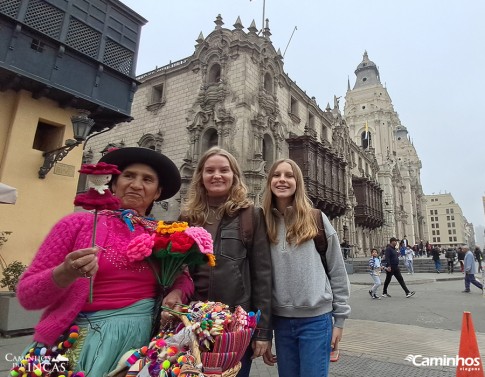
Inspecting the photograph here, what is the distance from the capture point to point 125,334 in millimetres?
1636

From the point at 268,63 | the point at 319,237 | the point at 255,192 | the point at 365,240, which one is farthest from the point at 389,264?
the point at 365,240

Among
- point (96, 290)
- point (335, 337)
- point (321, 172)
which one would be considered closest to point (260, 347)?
point (335, 337)

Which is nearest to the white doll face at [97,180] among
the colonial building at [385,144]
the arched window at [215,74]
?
the arched window at [215,74]

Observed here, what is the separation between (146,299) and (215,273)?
1.54 feet

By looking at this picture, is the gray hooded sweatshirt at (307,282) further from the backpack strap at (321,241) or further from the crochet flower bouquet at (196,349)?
the crochet flower bouquet at (196,349)

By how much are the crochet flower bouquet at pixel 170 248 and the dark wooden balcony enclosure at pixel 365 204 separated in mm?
32041

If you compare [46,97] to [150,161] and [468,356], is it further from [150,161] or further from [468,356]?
[468,356]

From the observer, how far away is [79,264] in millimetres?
1396

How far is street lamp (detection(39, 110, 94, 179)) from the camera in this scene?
7575 millimetres

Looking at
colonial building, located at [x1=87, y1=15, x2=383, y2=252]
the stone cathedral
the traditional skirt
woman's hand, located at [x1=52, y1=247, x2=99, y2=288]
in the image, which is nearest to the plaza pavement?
the traditional skirt

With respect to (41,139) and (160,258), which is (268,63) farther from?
(160,258)

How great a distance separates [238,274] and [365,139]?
5635 centimetres

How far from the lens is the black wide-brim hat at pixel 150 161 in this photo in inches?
82.9

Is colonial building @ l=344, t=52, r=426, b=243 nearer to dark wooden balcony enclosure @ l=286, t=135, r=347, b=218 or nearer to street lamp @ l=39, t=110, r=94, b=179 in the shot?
dark wooden balcony enclosure @ l=286, t=135, r=347, b=218
